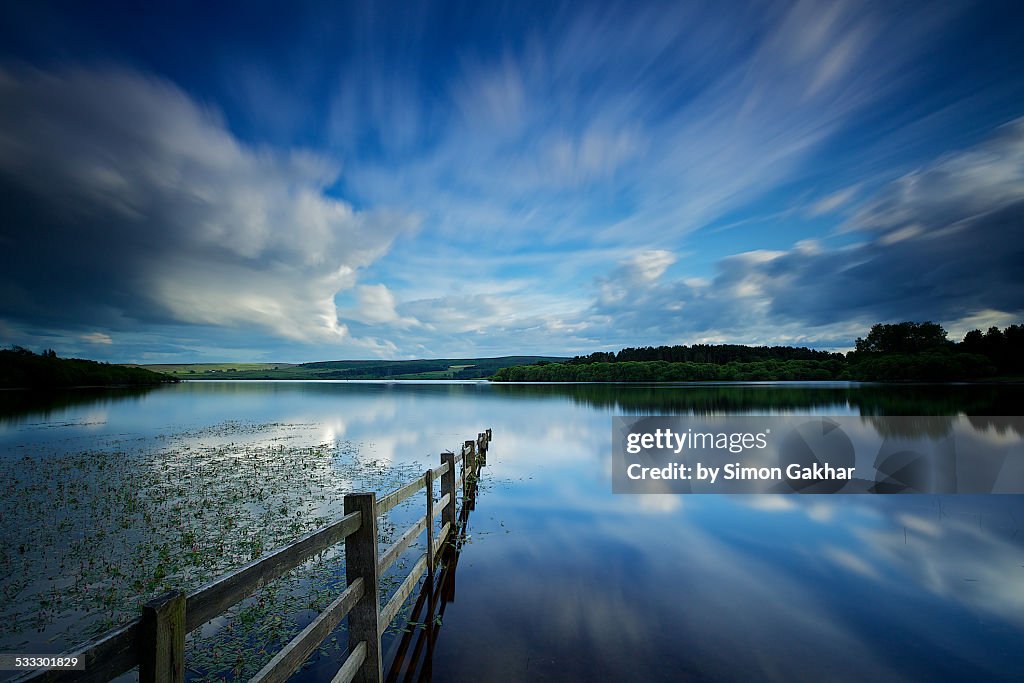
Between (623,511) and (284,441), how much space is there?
73.8 ft

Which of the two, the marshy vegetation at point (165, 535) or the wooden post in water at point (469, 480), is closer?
the marshy vegetation at point (165, 535)

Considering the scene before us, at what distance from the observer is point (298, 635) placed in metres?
3.87

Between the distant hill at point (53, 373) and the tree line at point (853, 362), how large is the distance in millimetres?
138219

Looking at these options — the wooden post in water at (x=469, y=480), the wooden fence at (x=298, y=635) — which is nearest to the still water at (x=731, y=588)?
the wooden post in water at (x=469, y=480)

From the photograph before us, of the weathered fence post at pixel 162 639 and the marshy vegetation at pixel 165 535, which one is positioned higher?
the weathered fence post at pixel 162 639

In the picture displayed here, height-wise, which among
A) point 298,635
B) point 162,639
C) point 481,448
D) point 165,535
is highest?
point 162,639

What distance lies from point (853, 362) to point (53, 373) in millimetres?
212759

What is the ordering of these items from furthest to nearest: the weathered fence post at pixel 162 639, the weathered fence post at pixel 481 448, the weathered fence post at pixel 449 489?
1. the weathered fence post at pixel 481 448
2. the weathered fence post at pixel 449 489
3. the weathered fence post at pixel 162 639

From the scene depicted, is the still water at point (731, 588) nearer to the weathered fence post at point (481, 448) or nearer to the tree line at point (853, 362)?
the weathered fence post at point (481, 448)

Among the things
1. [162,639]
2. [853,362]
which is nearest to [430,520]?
[162,639]

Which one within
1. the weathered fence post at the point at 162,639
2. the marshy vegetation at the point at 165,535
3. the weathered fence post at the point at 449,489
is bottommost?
the marshy vegetation at the point at 165,535

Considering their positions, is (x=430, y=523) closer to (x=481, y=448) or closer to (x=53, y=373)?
(x=481, y=448)

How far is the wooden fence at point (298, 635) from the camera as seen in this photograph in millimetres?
2270

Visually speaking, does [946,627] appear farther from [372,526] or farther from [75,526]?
[75,526]
